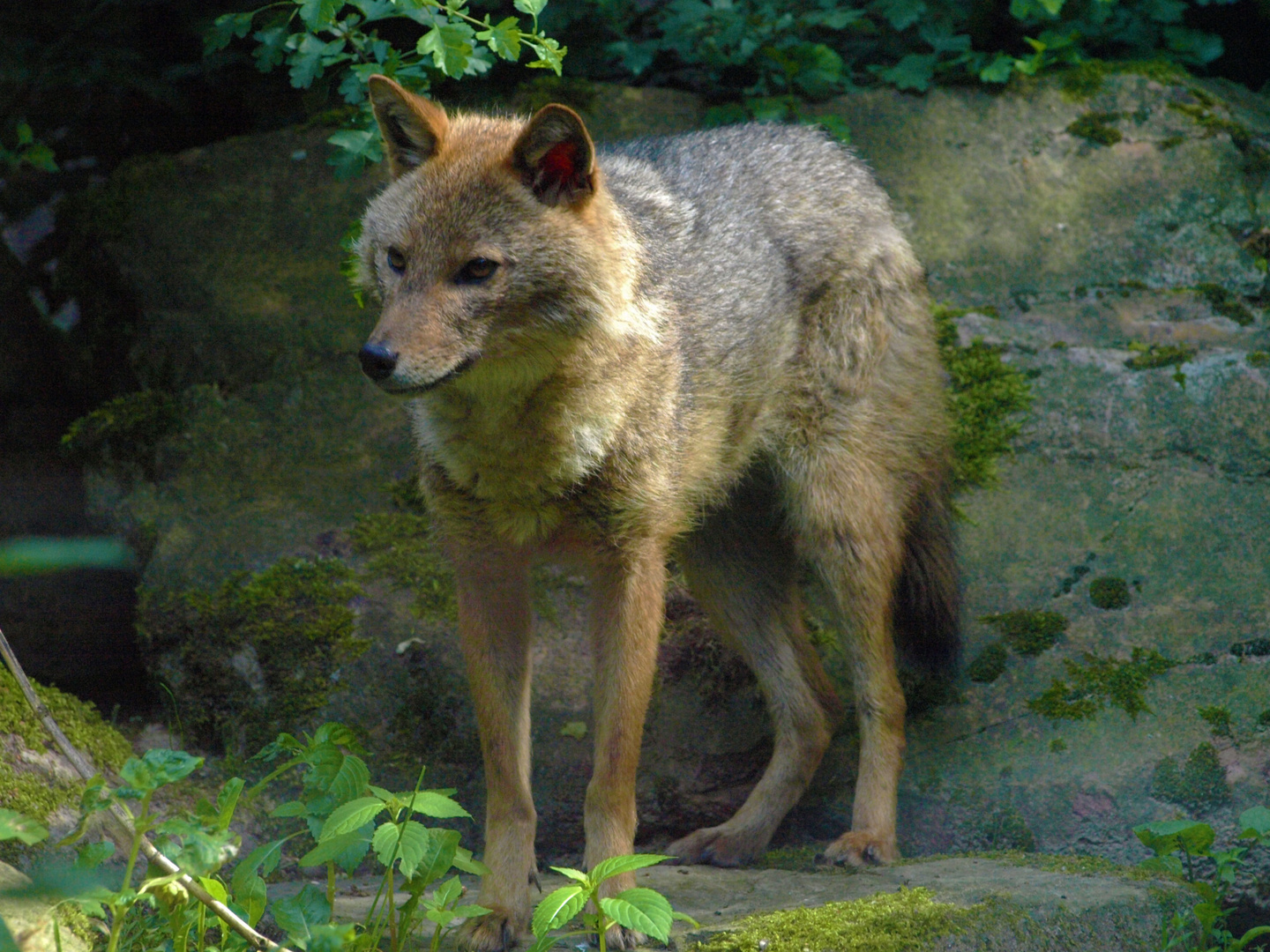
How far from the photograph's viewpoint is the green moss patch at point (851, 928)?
3213 mm

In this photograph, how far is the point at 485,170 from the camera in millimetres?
3635

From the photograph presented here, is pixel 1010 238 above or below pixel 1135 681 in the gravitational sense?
above

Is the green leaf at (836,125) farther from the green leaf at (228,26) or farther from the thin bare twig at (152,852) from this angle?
the thin bare twig at (152,852)

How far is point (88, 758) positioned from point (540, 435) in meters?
1.92

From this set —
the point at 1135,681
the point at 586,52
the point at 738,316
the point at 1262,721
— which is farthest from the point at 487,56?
the point at 1262,721

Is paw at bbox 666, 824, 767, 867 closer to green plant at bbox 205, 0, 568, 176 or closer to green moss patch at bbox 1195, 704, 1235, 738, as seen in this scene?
green moss patch at bbox 1195, 704, 1235, 738

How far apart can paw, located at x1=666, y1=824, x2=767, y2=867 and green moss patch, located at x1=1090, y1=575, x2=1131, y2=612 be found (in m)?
1.69

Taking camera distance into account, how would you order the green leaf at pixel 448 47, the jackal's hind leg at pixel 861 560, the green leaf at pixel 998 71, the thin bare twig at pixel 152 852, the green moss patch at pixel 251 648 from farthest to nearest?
1. the green leaf at pixel 998 71
2. the green moss patch at pixel 251 648
3. the jackal's hind leg at pixel 861 560
4. the green leaf at pixel 448 47
5. the thin bare twig at pixel 152 852

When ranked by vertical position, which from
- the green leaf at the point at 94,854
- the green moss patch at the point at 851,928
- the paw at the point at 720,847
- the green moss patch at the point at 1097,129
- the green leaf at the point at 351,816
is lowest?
the paw at the point at 720,847

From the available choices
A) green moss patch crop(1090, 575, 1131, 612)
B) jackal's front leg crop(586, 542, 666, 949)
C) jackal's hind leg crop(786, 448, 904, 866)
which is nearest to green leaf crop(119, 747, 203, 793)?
jackal's front leg crop(586, 542, 666, 949)

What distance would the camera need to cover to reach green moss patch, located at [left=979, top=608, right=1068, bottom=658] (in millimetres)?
4941

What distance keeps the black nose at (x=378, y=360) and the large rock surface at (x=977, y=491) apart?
1.98 m

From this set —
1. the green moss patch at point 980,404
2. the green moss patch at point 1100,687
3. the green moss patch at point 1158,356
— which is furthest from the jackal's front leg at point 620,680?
the green moss patch at point 1158,356

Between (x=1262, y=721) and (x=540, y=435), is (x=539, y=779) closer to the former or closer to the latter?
(x=540, y=435)
